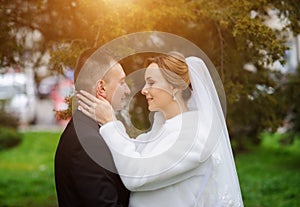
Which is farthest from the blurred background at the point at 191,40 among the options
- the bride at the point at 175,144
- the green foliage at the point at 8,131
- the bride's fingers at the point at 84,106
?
the green foliage at the point at 8,131

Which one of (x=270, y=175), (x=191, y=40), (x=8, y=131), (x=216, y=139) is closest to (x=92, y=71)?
(x=216, y=139)

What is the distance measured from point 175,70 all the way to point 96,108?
534mm

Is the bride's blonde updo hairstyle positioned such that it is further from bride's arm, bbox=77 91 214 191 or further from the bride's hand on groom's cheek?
the bride's hand on groom's cheek

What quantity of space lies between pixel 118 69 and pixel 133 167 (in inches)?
23.8

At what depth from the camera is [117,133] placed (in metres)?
3.32

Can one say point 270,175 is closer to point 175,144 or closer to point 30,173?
point 30,173

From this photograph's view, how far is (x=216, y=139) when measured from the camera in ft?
11.7

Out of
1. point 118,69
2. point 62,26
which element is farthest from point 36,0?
point 118,69

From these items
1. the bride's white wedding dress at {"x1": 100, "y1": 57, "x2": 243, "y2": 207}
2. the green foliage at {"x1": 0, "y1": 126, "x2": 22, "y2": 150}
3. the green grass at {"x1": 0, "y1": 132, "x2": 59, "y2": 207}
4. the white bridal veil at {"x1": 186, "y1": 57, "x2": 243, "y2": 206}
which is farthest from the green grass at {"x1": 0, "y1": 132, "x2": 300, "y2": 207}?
the bride's white wedding dress at {"x1": 100, "y1": 57, "x2": 243, "y2": 207}

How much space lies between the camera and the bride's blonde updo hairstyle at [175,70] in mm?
3463

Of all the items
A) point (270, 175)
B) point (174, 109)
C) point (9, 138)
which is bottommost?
point (270, 175)

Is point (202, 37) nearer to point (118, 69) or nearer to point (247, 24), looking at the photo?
point (247, 24)

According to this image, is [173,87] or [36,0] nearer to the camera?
[173,87]

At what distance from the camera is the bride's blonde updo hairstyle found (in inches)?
136
